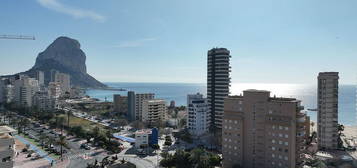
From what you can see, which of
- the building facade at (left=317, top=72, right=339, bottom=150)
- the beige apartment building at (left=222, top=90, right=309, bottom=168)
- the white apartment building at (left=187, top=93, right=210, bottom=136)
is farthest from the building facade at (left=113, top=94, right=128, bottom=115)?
the building facade at (left=317, top=72, right=339, bottom=150)

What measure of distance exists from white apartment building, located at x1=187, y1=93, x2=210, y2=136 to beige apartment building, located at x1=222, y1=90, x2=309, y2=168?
19770 millimetres

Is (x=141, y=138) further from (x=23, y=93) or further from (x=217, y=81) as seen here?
(x=23, y=93)

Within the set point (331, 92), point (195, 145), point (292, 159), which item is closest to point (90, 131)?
point (195, 145)

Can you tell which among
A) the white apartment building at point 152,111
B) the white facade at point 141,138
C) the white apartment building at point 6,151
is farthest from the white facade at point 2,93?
the white apartment building at point 6,151

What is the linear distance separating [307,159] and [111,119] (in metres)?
57.0

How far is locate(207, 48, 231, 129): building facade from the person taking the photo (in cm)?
5488

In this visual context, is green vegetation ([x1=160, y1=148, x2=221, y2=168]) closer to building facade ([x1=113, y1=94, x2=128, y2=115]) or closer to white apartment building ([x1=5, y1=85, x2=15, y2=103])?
building facade ([x1=113, y1=94, x2=128, y2=115])

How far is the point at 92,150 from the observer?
138 feet

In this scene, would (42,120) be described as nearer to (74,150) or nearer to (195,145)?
(74,150)

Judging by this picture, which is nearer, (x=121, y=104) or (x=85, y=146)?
(x=85, y=146)

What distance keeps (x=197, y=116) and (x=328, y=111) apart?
27.1m

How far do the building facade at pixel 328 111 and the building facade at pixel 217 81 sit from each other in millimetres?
19478

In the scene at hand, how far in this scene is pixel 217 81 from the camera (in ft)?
182

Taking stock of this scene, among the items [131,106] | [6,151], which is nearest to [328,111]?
[6,151]
